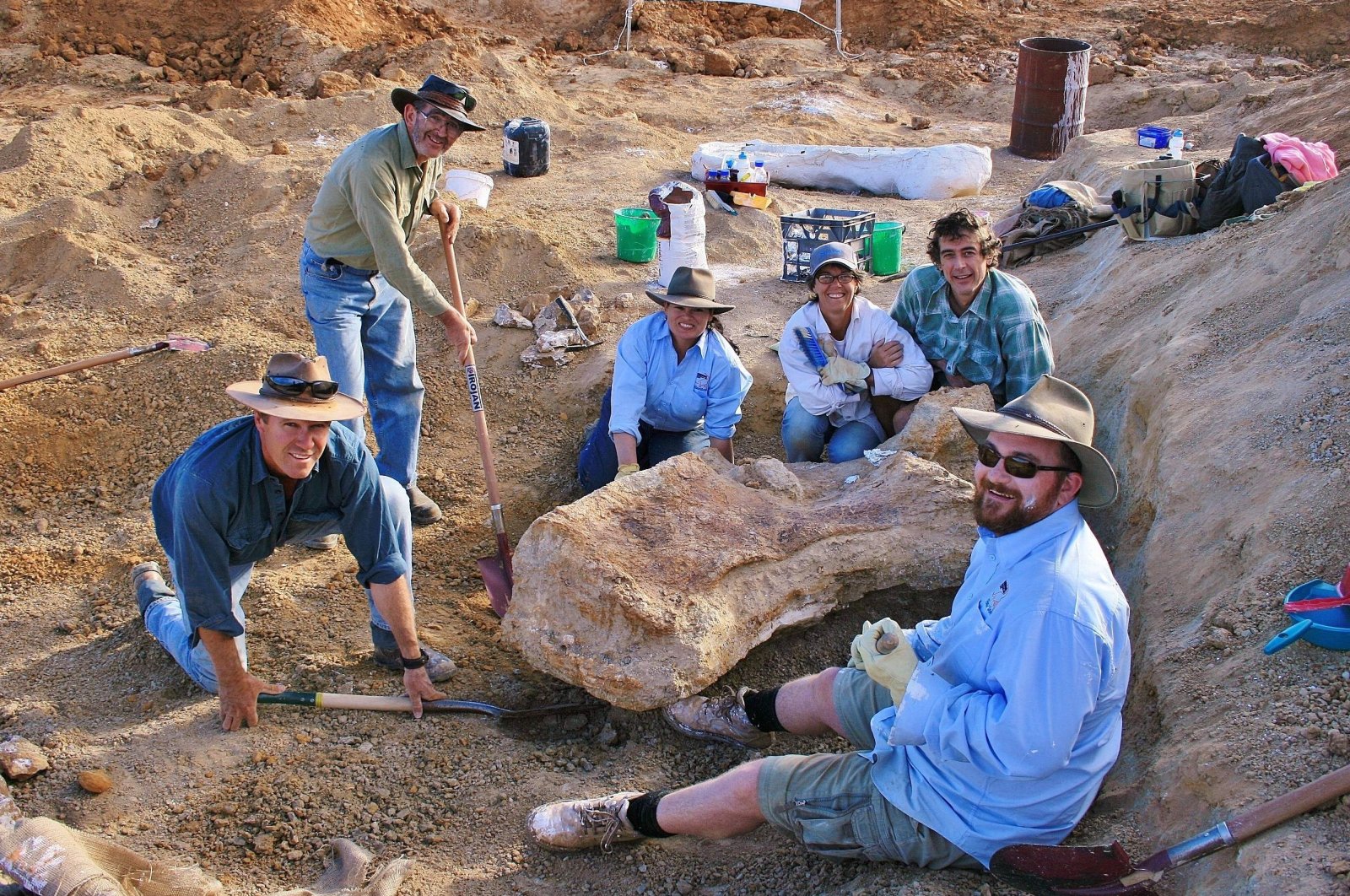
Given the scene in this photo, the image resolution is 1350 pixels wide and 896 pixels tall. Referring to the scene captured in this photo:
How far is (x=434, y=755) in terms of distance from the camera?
148 inches

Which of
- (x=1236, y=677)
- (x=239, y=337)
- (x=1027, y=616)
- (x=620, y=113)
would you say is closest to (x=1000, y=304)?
(x=1236, y=677)

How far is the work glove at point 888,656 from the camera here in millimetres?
2975

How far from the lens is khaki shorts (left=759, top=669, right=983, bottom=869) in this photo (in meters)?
2.83

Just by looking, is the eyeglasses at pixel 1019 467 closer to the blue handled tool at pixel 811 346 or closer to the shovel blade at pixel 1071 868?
the shovel blade at pixel 1071 868

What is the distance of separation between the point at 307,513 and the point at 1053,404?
7.93ft

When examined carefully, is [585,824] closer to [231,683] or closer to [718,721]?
[718,721]

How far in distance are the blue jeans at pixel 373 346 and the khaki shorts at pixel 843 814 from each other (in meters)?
2.51

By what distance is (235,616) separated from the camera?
3.79 metres

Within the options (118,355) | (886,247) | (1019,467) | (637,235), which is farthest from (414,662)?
(886,247)

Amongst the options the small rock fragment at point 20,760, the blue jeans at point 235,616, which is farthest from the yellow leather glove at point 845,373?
the small rock fragment at point 20,760

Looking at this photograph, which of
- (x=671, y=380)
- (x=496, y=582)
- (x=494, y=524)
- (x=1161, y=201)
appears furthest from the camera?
(x=1161, y=201)

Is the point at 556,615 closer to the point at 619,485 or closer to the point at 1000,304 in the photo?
the point at 619,485

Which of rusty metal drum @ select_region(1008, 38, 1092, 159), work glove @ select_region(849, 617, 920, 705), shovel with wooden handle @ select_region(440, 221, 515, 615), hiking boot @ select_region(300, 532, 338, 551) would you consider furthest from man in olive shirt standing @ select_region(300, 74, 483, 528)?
rusty metal drum @ select_region(1008, 38, 1092, 159)

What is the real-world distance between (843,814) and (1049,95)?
9478mm
